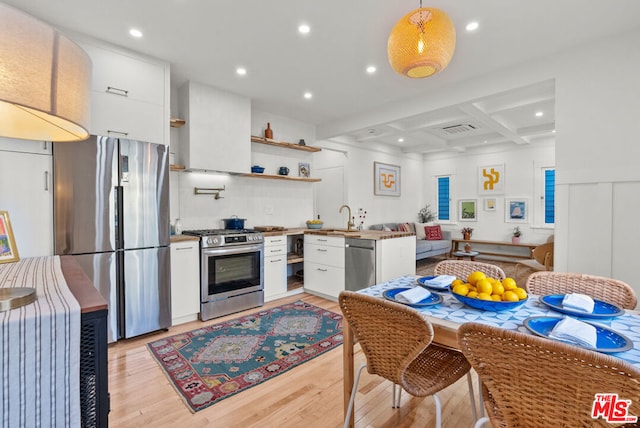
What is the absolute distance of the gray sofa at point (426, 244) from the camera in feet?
20.3

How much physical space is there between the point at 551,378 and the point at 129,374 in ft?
8.50

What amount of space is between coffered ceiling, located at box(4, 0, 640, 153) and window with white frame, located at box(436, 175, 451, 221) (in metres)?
3.85

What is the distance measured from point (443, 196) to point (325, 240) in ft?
16.4

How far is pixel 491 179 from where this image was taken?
7.00 m

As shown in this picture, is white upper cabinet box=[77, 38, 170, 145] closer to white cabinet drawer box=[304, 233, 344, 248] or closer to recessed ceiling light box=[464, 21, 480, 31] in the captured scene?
white cabinet drawer box=[304, 233, 344, 248]

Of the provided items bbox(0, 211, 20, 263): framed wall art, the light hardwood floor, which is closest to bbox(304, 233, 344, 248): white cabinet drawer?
the light hardwood floor

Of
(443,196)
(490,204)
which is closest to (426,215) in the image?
(443,196)

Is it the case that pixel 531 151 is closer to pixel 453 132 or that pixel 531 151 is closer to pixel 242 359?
pixel 453 132

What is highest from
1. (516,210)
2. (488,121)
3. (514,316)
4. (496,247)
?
(488,121)

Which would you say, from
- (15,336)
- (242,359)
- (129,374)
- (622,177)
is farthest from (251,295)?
(622,177)

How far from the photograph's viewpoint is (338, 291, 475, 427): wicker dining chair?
1154mm

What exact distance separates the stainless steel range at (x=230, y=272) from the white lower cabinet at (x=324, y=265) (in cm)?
81

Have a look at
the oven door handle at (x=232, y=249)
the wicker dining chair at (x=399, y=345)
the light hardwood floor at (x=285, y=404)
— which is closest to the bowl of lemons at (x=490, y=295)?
the wicker dining chair at (x=399, y=345)

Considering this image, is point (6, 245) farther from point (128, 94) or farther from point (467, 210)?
point (467, 210)
